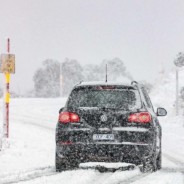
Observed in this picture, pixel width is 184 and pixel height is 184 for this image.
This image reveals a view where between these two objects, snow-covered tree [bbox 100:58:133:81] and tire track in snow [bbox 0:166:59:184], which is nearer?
tire track in snow [bbox 0:166:59:184]

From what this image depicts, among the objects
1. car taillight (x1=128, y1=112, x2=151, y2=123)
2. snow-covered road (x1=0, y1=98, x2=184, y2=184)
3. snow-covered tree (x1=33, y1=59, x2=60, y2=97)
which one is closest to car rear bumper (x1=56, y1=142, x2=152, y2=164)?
snow-covered road (x1=0, y1=98, x2=184, y2=184)

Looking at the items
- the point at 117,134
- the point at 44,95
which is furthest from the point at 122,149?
the point at 44,95

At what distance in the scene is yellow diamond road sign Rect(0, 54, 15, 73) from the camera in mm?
17172

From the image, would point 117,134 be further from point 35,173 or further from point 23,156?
point 23,156

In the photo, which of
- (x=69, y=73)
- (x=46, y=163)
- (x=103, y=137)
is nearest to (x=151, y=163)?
(x=103, y=137)

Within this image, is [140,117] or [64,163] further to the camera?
[64,163]

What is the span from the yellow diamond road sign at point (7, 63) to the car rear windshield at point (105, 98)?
5.61 meters

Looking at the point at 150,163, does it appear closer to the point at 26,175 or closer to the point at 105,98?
the point at 105,98

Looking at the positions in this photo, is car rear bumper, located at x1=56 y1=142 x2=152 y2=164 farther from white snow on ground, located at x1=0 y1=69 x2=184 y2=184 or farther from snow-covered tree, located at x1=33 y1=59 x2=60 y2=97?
snow-covered tree, located at x1=33 y1=59 x2=60 y2=97

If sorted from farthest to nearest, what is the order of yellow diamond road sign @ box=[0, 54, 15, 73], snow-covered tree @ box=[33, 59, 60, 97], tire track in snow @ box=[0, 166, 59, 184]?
snow-covered tree @ box=[33, 59, 60, 97] < yellow diamond road sign @ box=[0, 54, 15, 73] < tire track in snow @ box=[0, 166, 59, 184]

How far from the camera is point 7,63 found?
17219mm

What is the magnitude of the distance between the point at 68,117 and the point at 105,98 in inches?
31.0

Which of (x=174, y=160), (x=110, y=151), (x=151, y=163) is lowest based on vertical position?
(x=174, y=160)

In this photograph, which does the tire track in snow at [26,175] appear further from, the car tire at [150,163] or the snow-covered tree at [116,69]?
the snow-covered tree at [116,69]
